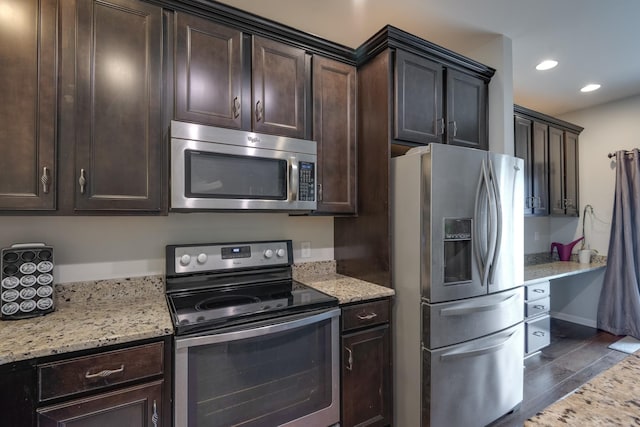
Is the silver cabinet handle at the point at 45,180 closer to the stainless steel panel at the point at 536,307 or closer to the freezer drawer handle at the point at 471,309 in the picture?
the freezer drawer handle at the point at 471,309

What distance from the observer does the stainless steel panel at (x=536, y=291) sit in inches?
113

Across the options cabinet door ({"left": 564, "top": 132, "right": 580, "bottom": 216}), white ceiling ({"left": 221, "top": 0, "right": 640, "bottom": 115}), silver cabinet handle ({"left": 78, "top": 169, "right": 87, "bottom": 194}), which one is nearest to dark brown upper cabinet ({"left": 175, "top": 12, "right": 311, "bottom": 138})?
white ceiling ({"left": 221, "top": 0, "right": 640, "bottom": 115})

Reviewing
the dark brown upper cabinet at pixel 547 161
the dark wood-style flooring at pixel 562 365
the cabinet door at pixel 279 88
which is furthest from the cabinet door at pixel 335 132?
the dark brown upper cabinet at pixel 547 161

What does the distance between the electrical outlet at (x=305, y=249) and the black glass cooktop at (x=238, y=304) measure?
0.36 metres

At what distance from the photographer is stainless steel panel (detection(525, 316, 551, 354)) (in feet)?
9.50

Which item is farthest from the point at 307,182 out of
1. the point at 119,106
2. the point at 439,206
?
the point at 119,106

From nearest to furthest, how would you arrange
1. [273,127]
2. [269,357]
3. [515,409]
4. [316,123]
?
[269,357] → [273,127] → [316,123] → [515,409]

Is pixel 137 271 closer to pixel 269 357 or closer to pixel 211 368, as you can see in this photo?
pixel 211 368

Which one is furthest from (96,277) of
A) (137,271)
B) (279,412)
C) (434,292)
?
(434,292)

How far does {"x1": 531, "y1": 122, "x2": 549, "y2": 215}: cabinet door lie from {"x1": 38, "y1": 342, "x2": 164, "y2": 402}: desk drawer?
12.3 feet

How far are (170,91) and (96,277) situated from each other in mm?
1097

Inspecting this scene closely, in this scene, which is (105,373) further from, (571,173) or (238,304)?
(571,173)

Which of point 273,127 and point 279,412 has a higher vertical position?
point 273,127

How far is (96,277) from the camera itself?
1698mm
